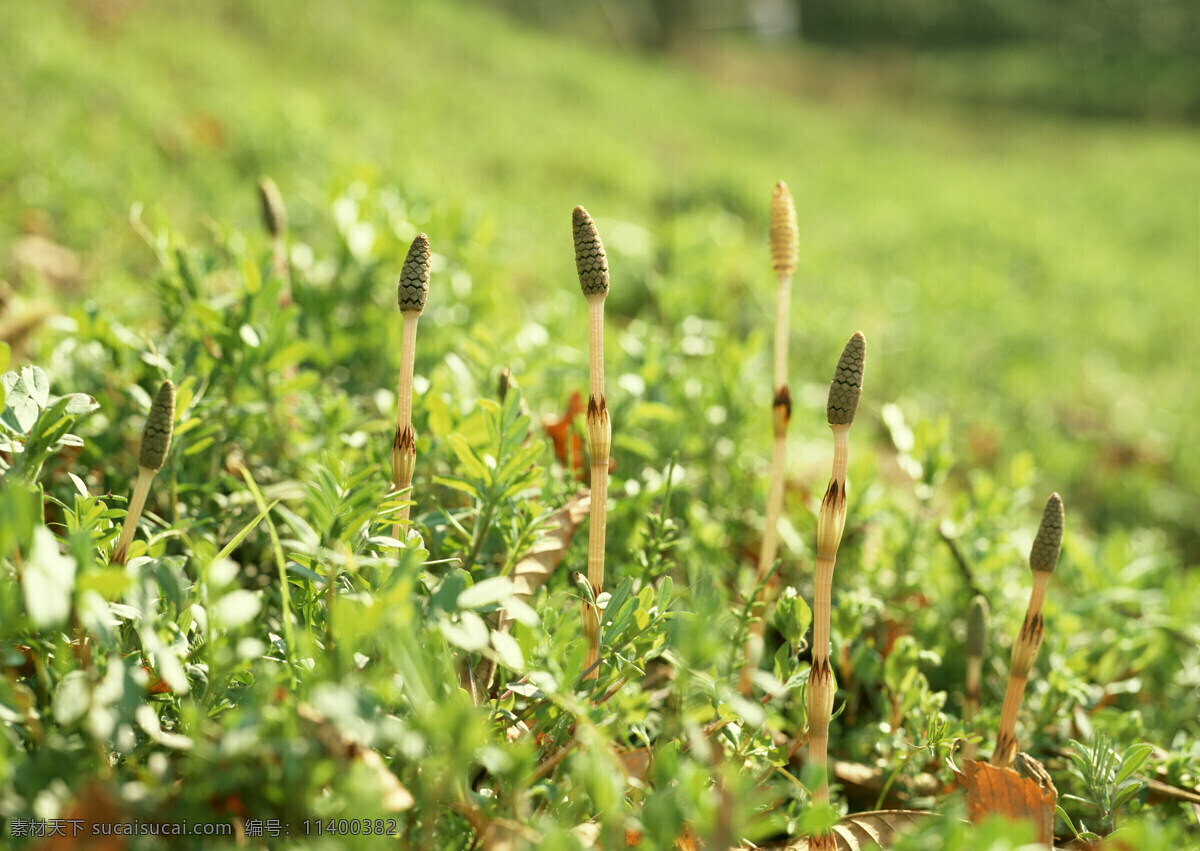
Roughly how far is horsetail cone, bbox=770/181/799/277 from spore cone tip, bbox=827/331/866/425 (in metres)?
0.34

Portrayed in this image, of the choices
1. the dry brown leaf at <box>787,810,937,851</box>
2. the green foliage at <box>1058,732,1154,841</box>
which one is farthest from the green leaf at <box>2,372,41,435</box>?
the green foliage at <box>1058,732,1154,841</box>

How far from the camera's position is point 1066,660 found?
1.67 m

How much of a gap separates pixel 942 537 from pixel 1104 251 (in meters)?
6.24

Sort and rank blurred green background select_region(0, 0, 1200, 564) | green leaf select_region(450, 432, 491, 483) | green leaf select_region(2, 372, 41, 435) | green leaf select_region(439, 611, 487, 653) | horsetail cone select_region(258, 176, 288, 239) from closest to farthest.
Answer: green leaf select_region(439, 611, 487, 653) → green leaf select_region(2, 372, 41, 435) → green leaf select_region(450, 432, 491, 483) → horsetail cone select_region(258, 176, 288, 239) → blurred green background select_region(0, 0, 1200, 564)

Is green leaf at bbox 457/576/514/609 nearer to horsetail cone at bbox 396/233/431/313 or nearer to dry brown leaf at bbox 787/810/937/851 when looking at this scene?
horsetail cone at bbox 396/233/431/313

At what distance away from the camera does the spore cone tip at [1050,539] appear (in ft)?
3.95

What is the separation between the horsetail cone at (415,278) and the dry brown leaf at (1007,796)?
100 centimetres

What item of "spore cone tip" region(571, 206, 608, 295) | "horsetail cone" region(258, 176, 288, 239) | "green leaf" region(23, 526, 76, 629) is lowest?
"green leaf" region(23, 526, 76, 629)

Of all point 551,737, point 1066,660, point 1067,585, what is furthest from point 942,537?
point 551,737

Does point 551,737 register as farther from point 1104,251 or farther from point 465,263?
point 1104,251

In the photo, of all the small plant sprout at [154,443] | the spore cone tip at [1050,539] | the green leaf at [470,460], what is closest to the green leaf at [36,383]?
the small plant sprout at [154,443]

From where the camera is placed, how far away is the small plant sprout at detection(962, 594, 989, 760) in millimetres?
1480

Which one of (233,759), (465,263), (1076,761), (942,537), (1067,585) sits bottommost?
(1067,585)

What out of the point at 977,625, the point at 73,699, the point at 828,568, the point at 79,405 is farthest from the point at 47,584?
the point at 977,625
